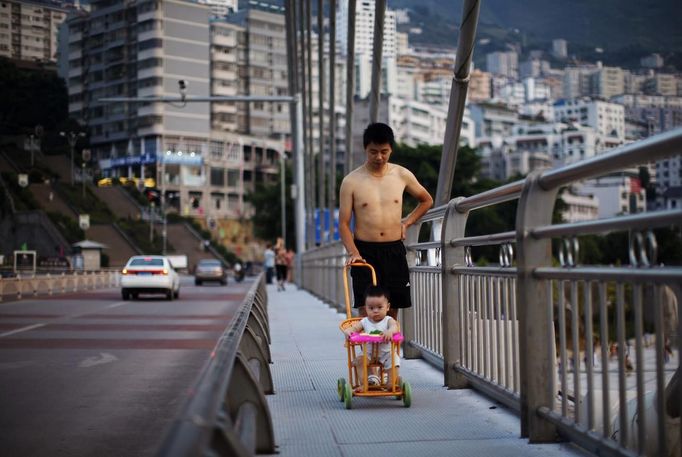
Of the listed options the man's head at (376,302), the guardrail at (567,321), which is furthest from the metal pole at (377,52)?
the man's head at (376,302)

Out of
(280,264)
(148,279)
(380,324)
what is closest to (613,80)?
(148,279)

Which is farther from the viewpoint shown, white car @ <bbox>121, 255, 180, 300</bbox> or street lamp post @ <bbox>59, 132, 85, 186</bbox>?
street lamp post @ <bbox>59, 132, 85, 186</bbox>

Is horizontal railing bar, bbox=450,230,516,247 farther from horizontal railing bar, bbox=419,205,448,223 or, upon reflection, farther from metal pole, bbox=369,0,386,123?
metal pole, bbox=369,0,386,123

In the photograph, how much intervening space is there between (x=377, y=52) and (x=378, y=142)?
9279 mm

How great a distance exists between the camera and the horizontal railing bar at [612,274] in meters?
3.80

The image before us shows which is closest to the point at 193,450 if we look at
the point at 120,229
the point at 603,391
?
the point at 603,391

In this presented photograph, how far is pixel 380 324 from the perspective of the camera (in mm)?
6707

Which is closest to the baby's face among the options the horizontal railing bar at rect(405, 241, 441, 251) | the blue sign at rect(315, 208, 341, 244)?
the horizontal railing bar at rect(405, 241, 441, 251)

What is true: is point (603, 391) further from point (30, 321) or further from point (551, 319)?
point (30, 321)

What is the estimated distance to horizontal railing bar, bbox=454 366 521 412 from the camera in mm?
5992

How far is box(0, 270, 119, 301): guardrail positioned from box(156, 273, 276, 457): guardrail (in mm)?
29792

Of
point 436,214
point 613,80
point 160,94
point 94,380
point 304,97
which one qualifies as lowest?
point 94,380

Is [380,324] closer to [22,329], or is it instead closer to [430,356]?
[430,356]

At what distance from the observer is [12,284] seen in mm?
35938
